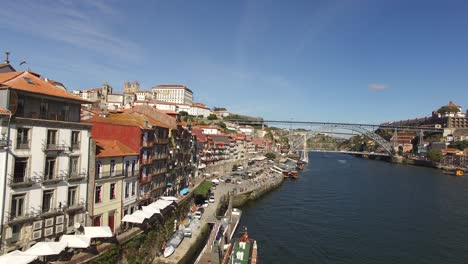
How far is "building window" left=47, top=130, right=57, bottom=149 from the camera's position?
1471 centimetres

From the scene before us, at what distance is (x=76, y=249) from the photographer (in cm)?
1482

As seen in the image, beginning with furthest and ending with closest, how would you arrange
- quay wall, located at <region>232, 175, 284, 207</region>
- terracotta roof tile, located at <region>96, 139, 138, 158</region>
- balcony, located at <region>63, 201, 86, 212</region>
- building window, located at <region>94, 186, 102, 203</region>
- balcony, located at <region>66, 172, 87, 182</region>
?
quay wall, located at <region>232, 175, 284, 207</region>
terracotta roof tile, located at <region>96, 139, 138, 158</region>
building window, located at <region>94, 186, 102, 203</region>
balcony, located at <region>66, 172, 87, 182</region>
balcony, located at <region>63, 201, 86, 212</region>

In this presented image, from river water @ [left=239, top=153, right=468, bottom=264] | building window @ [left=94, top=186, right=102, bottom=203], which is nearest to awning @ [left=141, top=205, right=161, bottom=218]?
building window @ [left=94, top=186, right=102, bottom=203]

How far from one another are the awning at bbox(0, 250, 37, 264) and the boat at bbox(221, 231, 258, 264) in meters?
9.19

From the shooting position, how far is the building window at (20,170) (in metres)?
13.4

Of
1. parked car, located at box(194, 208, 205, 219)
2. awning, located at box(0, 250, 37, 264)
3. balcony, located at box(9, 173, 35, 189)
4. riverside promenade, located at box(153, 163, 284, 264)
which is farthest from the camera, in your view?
parked car, located at box(194, 208, 205, 219)

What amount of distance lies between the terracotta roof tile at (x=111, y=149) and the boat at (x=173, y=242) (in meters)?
5.35

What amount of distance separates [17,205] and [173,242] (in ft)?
31.7

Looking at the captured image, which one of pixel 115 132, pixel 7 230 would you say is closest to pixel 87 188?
pixel 7 230

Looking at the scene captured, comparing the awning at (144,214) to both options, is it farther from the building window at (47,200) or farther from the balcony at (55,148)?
the balcony at (55,148)

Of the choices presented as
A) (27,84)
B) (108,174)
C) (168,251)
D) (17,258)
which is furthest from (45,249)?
(168,251)

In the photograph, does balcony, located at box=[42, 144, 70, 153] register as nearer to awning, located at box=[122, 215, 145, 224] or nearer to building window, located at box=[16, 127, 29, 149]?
building window, located at box=[16, 127, 29, 149]

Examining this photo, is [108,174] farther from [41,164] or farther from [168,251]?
[168,251]

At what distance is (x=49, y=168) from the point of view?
14.7 meters
